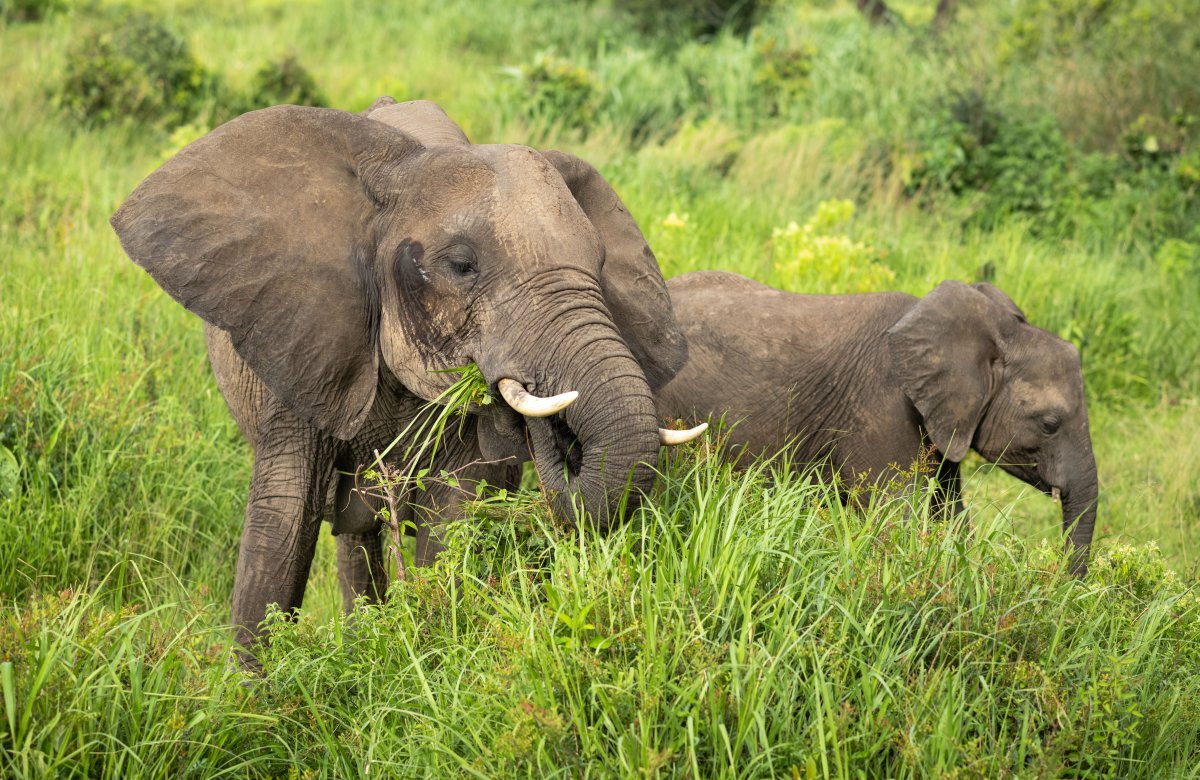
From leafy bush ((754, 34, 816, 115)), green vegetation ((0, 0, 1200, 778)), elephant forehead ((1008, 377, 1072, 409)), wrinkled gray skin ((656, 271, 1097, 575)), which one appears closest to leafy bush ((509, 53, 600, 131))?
green vegetation ((0, 0, 1200, 778))

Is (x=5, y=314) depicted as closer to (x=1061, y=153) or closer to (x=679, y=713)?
(x=679, y=713)

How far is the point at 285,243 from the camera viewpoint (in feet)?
14.6

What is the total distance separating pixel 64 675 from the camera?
380cm

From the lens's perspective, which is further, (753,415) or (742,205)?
(742,205)

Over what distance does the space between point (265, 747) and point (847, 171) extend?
8.16 m

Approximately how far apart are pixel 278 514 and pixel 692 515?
56.6 inches

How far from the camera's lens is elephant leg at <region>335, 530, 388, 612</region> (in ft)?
18.3

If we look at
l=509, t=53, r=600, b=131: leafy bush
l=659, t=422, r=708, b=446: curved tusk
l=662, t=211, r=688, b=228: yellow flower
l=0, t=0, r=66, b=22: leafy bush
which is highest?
l=659, t=422, r=708, b=446: curved tusk

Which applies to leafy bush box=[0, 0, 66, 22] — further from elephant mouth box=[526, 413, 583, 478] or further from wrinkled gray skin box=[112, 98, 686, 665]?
elephant mouth box=[526, 413, 583, 478]

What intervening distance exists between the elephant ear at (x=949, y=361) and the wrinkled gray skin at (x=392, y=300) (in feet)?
4.30

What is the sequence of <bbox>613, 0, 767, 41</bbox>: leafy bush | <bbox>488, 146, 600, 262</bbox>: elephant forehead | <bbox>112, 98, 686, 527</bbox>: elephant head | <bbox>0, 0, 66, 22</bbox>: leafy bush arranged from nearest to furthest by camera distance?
<bbox>112, 98, 686, 527</bbox>: elephant head
<bbox>488, 146, 600, 262</bbox>: elephant forehead
<bbox>0, 0, 66, 22</bbox>: leafy bush
<bbox>613, 0, 767, 41</bbox>: leafy bush

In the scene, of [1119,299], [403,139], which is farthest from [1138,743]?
[1119,299]

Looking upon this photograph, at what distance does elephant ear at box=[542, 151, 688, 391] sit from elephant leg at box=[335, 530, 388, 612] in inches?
57.1

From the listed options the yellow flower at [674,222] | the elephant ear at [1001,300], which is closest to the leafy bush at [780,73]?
the yellow flower at [674,222]
